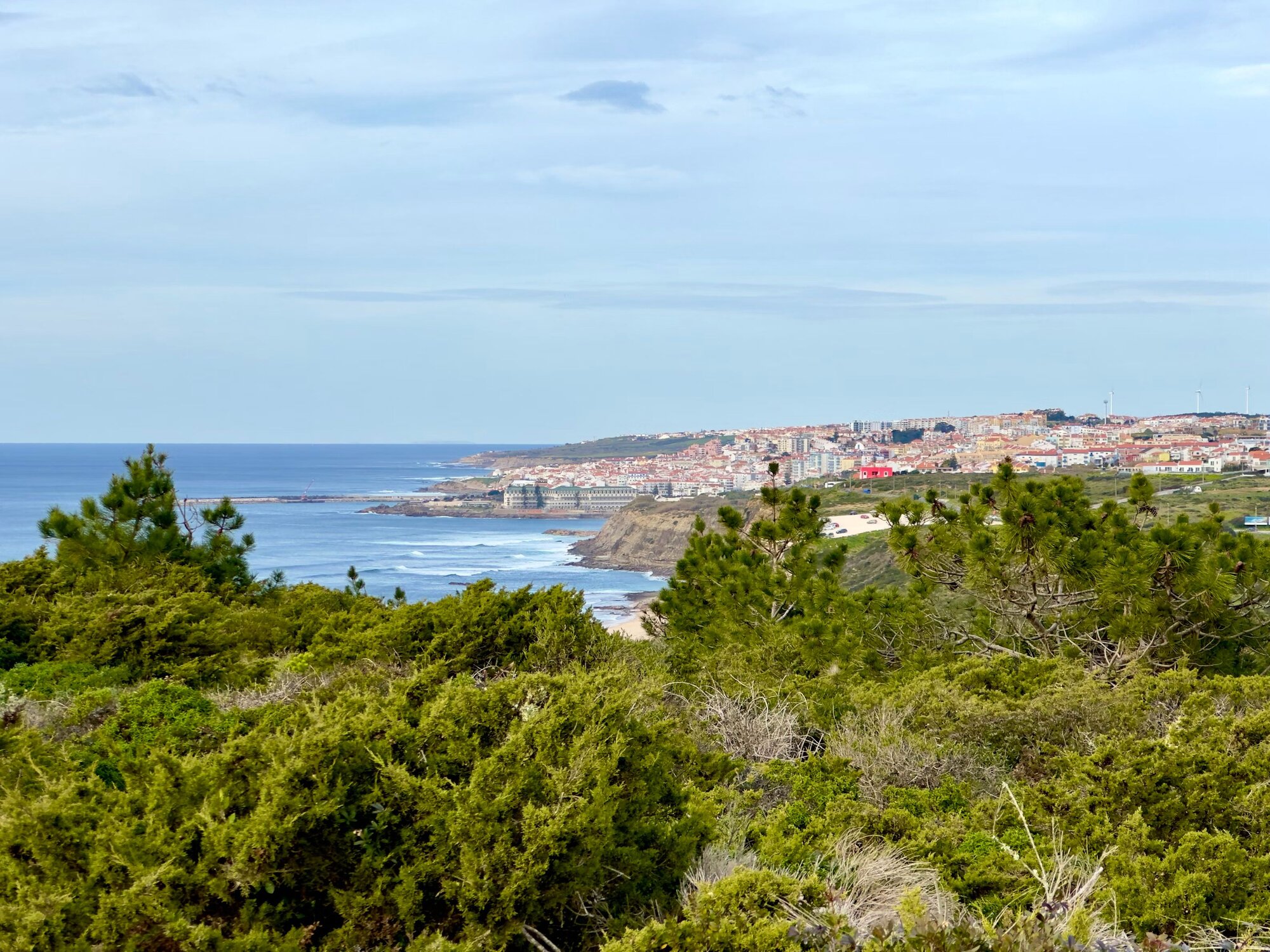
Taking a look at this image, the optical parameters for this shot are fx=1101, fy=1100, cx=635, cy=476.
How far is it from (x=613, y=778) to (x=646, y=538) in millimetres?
68092

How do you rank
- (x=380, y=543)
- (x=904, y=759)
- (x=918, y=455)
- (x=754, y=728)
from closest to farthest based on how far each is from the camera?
(x=904, y=759)
(x=754, y=728)
(x=380, y=543)
(x=918, y=455)

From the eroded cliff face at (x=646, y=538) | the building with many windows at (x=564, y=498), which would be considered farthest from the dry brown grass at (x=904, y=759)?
the building with many windows at (x=564, y=498)

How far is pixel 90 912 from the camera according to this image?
3111 mm

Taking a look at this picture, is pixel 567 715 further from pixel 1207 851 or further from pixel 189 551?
pixel 189 551

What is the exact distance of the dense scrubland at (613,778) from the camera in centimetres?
325

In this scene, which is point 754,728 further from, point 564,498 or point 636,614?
point 564,498

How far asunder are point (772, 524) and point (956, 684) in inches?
225

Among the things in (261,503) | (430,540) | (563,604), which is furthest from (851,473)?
(563,604)

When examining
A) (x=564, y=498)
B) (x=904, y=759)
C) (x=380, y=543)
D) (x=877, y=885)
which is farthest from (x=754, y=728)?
(x=564, y=498)

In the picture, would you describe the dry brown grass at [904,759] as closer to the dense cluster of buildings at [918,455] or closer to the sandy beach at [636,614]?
the sandy beach at [636,614]

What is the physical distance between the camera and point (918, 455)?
4289 inches

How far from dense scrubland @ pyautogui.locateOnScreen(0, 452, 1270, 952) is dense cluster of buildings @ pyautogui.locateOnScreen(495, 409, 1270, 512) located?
190ft

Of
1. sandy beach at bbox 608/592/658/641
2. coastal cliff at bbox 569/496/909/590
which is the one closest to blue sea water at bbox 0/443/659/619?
sandy beach at bbox 608/592/658/641

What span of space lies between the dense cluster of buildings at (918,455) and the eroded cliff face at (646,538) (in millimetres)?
9724
